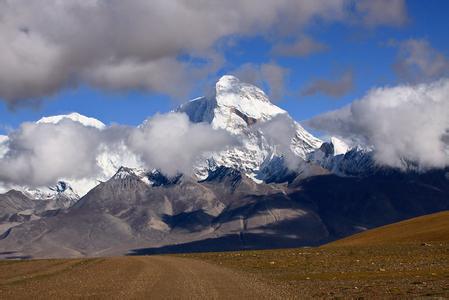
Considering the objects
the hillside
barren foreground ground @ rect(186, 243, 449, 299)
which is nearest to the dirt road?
barren foreground ground @ rect(186, 243, 449, 299)

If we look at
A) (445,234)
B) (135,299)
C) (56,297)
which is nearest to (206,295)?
(135,299)

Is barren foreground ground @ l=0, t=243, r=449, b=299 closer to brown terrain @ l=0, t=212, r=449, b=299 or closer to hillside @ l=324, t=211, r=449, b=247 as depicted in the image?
brown terrain @ l=0, t=212, r=449, b=299

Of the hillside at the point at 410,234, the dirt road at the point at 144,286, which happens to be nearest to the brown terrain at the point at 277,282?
the dirt road at the point at 144,286

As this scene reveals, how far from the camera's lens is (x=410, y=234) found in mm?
164500

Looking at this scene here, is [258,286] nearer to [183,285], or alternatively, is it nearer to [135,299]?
[183,285]

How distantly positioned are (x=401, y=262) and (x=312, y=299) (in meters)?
31.1

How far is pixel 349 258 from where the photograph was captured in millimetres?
83812

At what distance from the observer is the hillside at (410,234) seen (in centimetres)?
14588

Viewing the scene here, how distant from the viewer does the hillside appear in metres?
146

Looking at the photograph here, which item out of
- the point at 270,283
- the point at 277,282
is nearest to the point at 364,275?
the point at 277,282

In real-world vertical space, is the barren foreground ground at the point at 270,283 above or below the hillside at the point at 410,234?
below

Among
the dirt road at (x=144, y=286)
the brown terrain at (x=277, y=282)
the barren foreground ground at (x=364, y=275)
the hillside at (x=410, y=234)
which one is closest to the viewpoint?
the barren foreground ground at (x=364, y=275)

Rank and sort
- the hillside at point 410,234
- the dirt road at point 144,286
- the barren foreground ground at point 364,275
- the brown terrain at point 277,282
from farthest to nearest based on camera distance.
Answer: the hillside at point 410,234
the dirt road at point 144,286
the brown terrain at point 277,282
the barren foreground ground at point 364,275

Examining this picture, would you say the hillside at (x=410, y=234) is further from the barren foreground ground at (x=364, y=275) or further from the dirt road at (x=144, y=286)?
the dirt road at (x=144, y=286)
